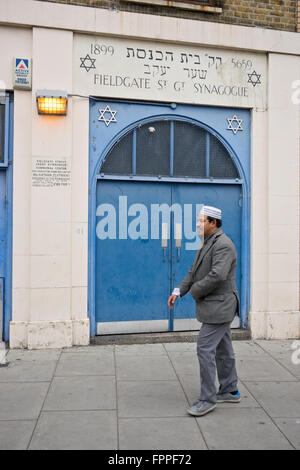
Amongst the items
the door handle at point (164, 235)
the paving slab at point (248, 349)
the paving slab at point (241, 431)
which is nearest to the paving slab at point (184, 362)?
the paving slab at point (248, 349)

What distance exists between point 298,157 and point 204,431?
451 cm

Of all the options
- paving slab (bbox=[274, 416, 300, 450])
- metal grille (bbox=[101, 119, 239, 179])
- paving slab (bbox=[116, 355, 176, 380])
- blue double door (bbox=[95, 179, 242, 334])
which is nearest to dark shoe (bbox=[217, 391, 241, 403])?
paving slab (bbox=[274, 416, 300, 450])

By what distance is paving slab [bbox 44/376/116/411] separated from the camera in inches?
163

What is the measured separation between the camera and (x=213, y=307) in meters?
4.03

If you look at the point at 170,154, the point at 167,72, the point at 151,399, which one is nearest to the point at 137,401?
the point at 151,399

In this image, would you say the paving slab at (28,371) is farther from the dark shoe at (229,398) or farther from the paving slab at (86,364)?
the dark shoe at (229,398)

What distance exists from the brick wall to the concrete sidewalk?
187 inches

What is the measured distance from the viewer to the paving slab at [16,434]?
3.36 metres

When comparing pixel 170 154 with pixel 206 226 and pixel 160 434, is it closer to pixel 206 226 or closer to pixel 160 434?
pixel 206 226

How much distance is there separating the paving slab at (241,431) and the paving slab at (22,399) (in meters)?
1.52

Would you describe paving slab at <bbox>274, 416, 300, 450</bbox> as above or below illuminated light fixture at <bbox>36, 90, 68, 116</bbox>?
below

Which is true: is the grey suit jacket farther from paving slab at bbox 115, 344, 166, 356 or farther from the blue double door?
the blue double door

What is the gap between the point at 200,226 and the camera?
4203 millimetres

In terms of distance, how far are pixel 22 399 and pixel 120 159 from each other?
3.45 metres
